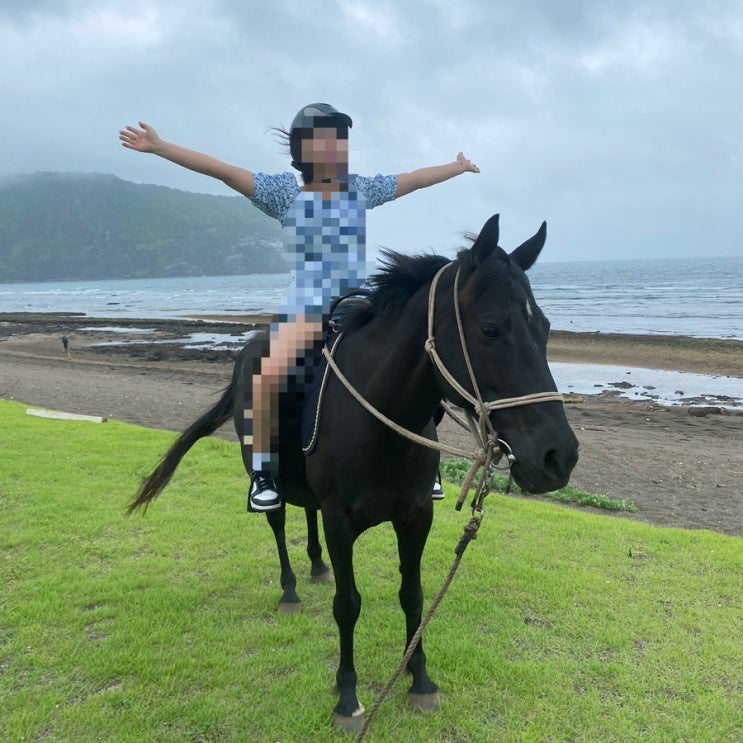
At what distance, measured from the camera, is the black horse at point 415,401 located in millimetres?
2197

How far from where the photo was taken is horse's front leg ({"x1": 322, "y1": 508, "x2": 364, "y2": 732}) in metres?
3.10

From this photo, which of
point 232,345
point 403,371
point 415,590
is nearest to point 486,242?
point 403,371

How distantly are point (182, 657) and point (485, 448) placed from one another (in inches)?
106

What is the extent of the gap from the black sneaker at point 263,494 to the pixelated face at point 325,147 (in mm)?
2058

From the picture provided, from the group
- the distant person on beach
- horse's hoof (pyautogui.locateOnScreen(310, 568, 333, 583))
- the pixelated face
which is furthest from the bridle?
horse's hoof (pyautogui.locateOnScreen(310, 568, 333, 583))

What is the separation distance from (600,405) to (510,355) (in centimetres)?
1546

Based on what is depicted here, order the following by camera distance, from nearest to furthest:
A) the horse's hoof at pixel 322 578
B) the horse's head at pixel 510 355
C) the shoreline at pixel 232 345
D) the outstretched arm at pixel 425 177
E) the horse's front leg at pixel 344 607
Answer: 1. the horse's head at pixel 510 355
2. the horse's front leg at pixel 344 607
3. the outstretched arm at pixel 425 177
4. the horse's hoof at pixel 322 578
5. the shoreline at pixel 232 345

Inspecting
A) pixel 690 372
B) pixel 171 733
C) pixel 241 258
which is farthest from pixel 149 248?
pixel 171 733

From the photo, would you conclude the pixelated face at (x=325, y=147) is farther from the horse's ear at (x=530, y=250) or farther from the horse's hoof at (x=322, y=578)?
the horse's hoof at (x=322, y=578)

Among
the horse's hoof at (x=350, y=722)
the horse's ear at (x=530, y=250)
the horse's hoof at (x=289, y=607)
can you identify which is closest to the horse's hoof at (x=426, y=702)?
the horse's hoof at (x=350, y=722)

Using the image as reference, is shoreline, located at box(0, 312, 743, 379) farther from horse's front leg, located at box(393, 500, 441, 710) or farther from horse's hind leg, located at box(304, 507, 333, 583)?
horse's front leg, located at box(393, 500, 441, 710)

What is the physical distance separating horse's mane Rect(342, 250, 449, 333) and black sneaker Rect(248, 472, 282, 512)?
145cm

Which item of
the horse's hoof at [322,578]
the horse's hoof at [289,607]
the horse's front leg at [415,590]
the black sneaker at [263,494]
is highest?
the black sneaker at [263,494]

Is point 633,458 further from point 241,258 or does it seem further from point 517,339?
point 241,258
